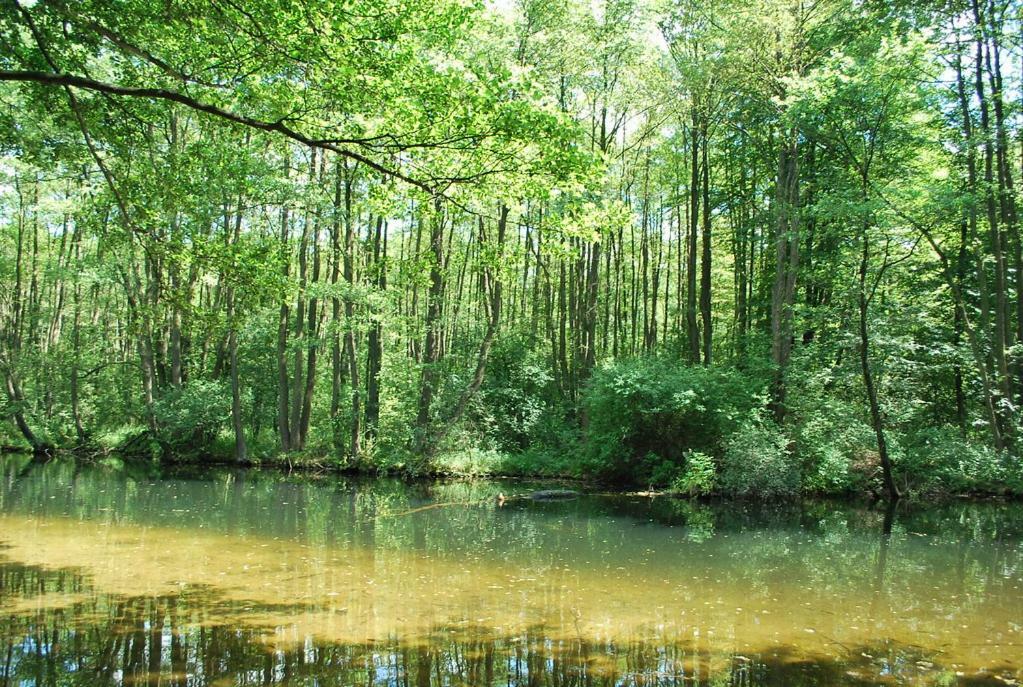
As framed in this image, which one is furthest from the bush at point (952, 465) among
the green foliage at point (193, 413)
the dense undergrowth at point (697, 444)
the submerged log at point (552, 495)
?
the green foliage at point (193, 413)

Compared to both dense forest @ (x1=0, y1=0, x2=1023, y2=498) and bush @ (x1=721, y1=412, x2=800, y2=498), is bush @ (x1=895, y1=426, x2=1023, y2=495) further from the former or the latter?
bush @ (x1=721, y1=412, x2=800, y2=498)

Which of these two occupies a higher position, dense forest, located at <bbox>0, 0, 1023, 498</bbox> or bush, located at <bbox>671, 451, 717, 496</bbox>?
dense forest, located at <bbox>0, 0, 1023, 498</bbox>

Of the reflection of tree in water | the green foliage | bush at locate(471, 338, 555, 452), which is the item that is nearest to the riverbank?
the green foliage

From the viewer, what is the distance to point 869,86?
16.4 meters

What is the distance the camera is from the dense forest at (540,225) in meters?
7.16

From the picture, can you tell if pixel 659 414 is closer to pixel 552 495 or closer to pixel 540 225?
pixel 552 495

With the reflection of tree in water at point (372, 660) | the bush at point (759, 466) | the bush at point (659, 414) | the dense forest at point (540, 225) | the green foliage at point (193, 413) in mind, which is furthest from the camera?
the green foliage at point (193, 413)

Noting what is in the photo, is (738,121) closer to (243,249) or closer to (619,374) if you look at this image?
(619,374)

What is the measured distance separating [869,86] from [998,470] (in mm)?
9222

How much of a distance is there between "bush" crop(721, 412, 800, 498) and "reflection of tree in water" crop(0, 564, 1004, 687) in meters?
11.2

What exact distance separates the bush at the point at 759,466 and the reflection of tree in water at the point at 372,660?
11163 mm

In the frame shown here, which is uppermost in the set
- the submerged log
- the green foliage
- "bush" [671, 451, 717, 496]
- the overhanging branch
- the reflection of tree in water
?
the overhanging branch

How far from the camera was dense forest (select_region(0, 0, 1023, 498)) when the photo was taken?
23.5ft

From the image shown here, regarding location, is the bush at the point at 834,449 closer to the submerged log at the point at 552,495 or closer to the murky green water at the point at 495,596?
the murky green water at the point at 495,596
